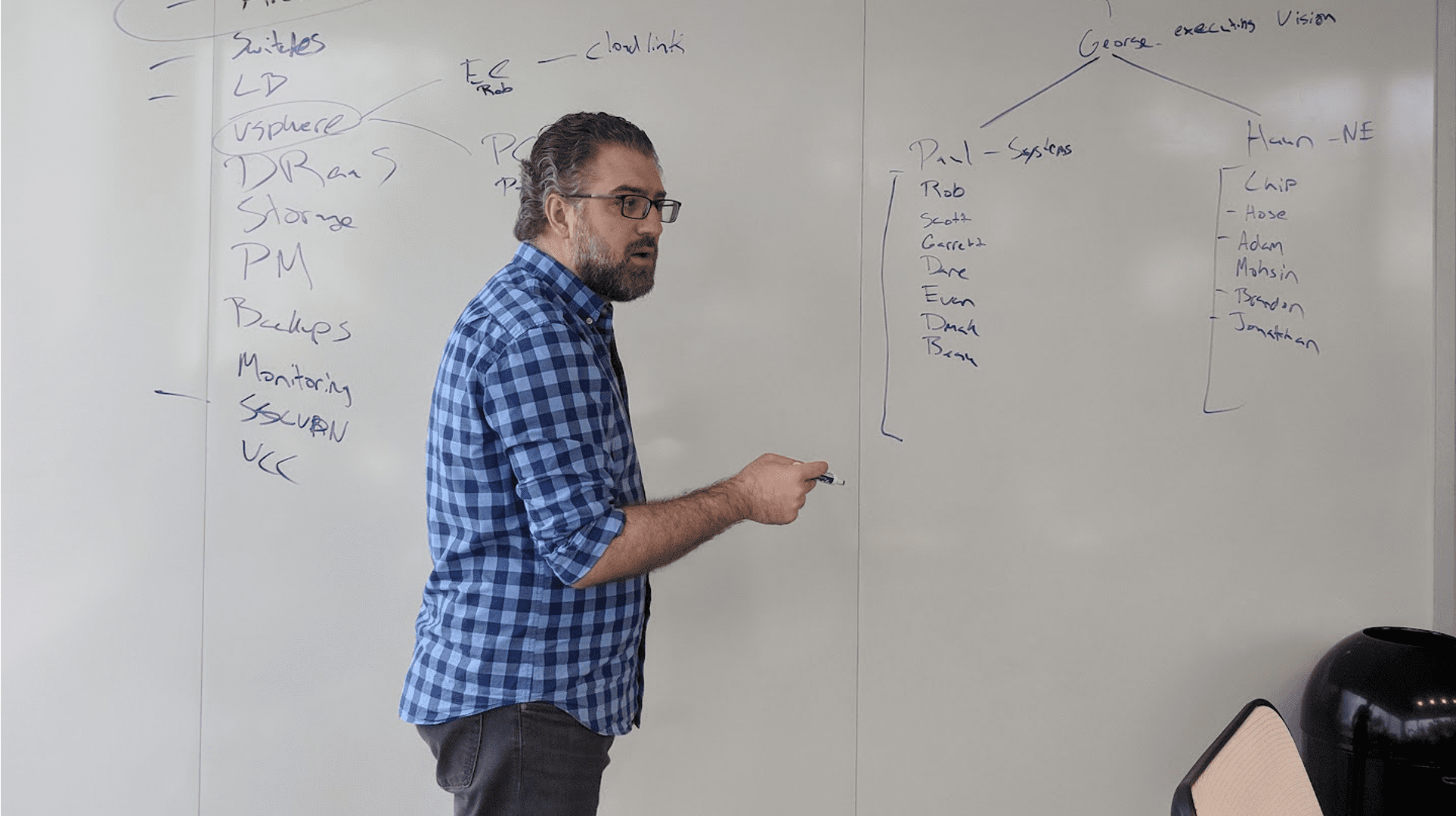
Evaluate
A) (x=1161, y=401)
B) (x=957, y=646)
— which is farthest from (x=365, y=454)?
(x=1161, y=401)

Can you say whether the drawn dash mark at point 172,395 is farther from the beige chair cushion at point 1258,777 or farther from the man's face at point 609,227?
the beige chair cushion at point 1258,777

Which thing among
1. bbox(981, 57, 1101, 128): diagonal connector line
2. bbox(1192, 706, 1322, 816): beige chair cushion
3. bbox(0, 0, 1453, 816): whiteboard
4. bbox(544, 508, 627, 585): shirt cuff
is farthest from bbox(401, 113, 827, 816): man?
bbox(981, 57, 1101, 128): diagonal connector line

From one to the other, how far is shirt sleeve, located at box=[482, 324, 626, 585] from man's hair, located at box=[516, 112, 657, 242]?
0.26 meters

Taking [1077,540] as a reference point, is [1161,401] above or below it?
above

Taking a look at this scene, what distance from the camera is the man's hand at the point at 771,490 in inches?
56.2

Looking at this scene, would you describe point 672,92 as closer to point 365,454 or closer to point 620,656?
point 365,454

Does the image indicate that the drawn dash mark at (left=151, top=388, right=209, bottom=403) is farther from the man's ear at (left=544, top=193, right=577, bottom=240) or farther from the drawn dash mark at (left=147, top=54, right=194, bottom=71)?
the man's ear at (left=544, top=193, right=577, bottom=240)

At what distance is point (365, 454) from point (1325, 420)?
6.38 ft

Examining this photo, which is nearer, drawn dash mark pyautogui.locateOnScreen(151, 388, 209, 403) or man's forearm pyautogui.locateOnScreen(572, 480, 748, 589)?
man's forearm pyautogui.locateOnScreen(572, 480, 748, 589)

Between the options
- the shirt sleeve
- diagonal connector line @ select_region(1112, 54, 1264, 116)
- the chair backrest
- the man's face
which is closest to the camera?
the chair backrest

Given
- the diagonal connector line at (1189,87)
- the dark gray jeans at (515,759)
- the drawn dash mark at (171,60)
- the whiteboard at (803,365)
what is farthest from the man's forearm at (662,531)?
the drawn dash mark at (171,60)

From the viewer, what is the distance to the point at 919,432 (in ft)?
6.46

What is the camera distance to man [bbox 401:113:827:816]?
1.26 metres

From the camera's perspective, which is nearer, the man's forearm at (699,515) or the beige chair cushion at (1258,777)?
the beige chair cushion at (1258,777)
